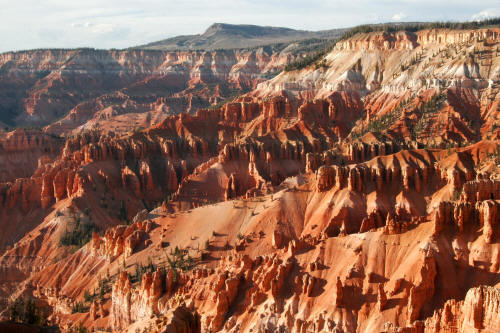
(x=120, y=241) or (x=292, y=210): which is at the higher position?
(x=292, y=210)

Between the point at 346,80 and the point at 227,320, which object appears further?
the point at 346,80

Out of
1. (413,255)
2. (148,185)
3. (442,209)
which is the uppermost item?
(442,209)

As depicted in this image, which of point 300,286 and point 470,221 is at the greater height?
point 470,221

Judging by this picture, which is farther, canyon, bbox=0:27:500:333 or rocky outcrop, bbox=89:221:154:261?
rocky outcrop, bbox=89:221:154:261

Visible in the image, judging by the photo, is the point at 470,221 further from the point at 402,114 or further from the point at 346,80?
the point at 346,80

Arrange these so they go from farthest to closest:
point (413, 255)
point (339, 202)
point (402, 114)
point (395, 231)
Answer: point (402, 114)
point (339, 202)
point (395, 231)
point (413, 255)

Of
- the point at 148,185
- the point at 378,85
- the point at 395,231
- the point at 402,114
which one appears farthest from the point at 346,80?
the point at 395,231

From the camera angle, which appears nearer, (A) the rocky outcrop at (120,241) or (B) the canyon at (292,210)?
(B) the canyon at (292,210)

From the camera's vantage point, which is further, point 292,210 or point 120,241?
point 120,241
